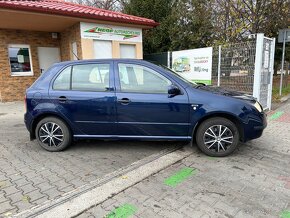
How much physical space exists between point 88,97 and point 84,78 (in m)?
0.38

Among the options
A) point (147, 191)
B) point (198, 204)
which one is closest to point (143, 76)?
point (147, 191)

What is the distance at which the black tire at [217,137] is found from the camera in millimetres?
3979

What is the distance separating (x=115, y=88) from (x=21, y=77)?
8.17 meters

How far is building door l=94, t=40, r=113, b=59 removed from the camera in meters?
9.62

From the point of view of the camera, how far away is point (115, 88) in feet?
13.5

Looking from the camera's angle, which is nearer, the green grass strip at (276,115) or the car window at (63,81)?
the car window at (63,81)

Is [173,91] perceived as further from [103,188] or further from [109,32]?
[109,32]

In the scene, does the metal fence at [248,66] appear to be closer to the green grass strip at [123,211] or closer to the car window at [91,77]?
the car window at [91,77]

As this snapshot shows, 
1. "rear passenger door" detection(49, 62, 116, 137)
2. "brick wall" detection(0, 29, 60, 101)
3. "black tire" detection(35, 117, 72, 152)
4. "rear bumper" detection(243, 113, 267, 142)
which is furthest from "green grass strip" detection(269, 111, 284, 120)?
"brick wall" detection(0, 29, 60, 101)

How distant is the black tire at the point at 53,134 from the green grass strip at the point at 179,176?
6.71ft

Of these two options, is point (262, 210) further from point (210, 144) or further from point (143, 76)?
point (143, 76)

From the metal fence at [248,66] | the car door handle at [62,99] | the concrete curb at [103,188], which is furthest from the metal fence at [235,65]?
the car door handle at [62,99]

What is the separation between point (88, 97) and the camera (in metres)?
4.12

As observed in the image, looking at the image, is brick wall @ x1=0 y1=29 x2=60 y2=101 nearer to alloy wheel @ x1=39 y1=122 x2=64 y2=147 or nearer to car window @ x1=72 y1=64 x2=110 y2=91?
alloy wheel @ x1=39 y1=122 x2=64 y2=147
